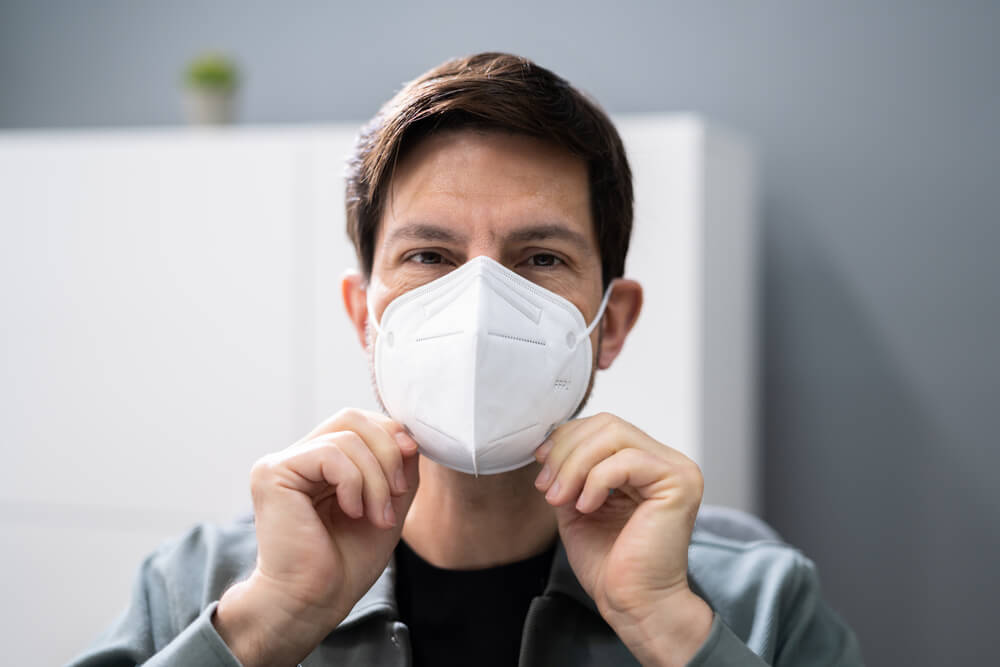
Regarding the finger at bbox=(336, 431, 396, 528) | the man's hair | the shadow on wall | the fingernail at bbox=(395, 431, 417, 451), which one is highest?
the man's hair

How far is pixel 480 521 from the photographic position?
1184 millimetres

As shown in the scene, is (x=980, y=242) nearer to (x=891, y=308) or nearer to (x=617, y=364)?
(x=891, y=308)

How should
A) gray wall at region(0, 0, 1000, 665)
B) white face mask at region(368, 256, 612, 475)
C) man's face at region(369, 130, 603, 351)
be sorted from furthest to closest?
gray wall at region(0, 0, 1000, 665) → man's face at region(369, 130, 603, 351) → white face mask at region(368, 256, 612, 475)

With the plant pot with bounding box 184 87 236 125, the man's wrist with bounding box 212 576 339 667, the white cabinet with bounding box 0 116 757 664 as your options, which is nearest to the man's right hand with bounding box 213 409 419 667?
the man's wrist with bounding box 212 576 339 667

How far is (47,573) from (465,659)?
56.0 inches

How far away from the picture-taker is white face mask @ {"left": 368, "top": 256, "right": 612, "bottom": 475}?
95 centimetres

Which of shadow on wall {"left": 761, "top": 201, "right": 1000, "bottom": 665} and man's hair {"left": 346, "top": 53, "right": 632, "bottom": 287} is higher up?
man's hair {"left": 346, "top": 53, "right": 632, "bottom": 287}

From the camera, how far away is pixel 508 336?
0.97 metres

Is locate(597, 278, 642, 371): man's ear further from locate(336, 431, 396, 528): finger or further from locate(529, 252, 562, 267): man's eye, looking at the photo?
locate(336, 431, 396, 528): finger

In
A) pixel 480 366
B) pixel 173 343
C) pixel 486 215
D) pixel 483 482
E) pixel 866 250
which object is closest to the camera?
pixel 480 366

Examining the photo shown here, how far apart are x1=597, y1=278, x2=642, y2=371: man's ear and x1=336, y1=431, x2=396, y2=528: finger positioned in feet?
1.30

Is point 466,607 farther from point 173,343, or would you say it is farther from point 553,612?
point 173,343

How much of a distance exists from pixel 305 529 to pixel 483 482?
11.0 inches

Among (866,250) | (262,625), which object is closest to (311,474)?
(262,625)
